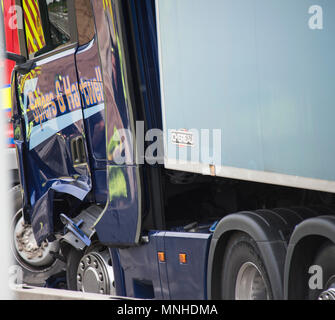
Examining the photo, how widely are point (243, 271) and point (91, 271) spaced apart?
227 cm

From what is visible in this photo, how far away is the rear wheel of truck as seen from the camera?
7926 mm

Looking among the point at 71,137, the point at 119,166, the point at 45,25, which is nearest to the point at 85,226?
the point at 71,137

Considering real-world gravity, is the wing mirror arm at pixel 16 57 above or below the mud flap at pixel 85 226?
above

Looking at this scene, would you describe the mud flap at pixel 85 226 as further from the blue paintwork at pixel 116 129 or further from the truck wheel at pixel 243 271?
the truck wheel at pixel 243 271

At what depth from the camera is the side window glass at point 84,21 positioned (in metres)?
6.54

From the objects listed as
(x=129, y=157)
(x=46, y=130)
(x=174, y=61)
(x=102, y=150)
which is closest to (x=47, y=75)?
(x=46, y=130)

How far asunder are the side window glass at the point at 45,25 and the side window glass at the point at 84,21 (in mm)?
219

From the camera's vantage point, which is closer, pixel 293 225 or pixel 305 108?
pixel 305 108

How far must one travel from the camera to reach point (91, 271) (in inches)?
270

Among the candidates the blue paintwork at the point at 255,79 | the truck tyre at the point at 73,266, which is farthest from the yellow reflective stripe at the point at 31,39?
the blue paintwork at the point at 255,79

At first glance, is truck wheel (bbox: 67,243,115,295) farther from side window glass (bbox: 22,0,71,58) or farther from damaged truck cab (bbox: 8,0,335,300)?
side window glass (bbox: 22,0,71,58)
